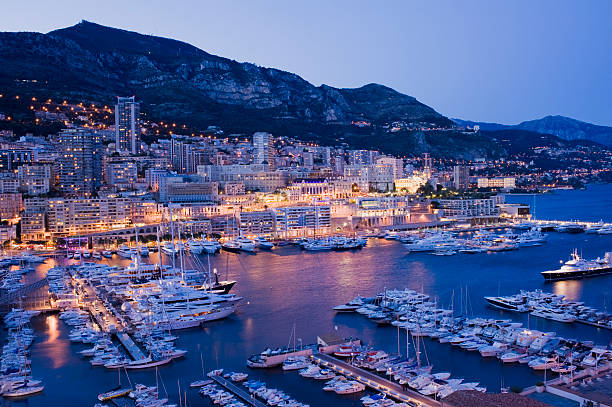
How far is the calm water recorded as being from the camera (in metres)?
13.1

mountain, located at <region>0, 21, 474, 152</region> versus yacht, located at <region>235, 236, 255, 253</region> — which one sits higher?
mountain, located at <region>0, 21, 474, 152</region>

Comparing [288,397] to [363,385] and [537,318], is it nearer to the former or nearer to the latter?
[363,385]

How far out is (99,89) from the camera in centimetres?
7525

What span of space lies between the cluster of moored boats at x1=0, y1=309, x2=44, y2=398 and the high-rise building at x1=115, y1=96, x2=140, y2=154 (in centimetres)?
4383

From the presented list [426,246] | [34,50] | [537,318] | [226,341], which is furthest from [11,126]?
[537,318]

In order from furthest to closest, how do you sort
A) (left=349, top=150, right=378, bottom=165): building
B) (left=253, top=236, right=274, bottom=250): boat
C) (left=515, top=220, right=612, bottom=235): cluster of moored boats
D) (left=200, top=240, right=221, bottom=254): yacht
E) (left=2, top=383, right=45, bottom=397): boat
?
(left=349, top=150, right=378, bottom=165): building < (left=515, top=220, right=612, bottom=235): cluster of moored boats < (left=253, top=236, right=274, bottom=250): boat < (left=200, top=240, right=221, bottom=254): yacht < (left=2, top=383, right=45, bottom=397): boat

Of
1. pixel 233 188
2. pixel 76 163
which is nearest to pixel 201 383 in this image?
pixel 233 188

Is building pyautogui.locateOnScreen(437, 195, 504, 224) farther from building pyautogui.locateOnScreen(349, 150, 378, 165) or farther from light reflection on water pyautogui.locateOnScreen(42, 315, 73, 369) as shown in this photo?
light reflection on water pyautogui.locateOnScreen(42, 315, 73, 369)

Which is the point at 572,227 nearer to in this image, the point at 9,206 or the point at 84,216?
the point at 84,216

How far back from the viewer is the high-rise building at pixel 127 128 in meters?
60.3

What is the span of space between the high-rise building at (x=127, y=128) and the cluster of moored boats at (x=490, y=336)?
4596 centimetres

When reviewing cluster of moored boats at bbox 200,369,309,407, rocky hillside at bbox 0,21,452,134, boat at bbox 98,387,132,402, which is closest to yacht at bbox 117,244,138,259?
boat at bbox 98,387,132,402

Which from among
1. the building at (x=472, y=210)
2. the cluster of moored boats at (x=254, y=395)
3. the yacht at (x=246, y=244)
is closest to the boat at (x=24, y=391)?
the cluster of moored boats at (x=254, y=395)

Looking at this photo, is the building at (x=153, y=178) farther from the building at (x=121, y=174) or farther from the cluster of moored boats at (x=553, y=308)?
the cluster of moored boats at (x=553, y=308)
